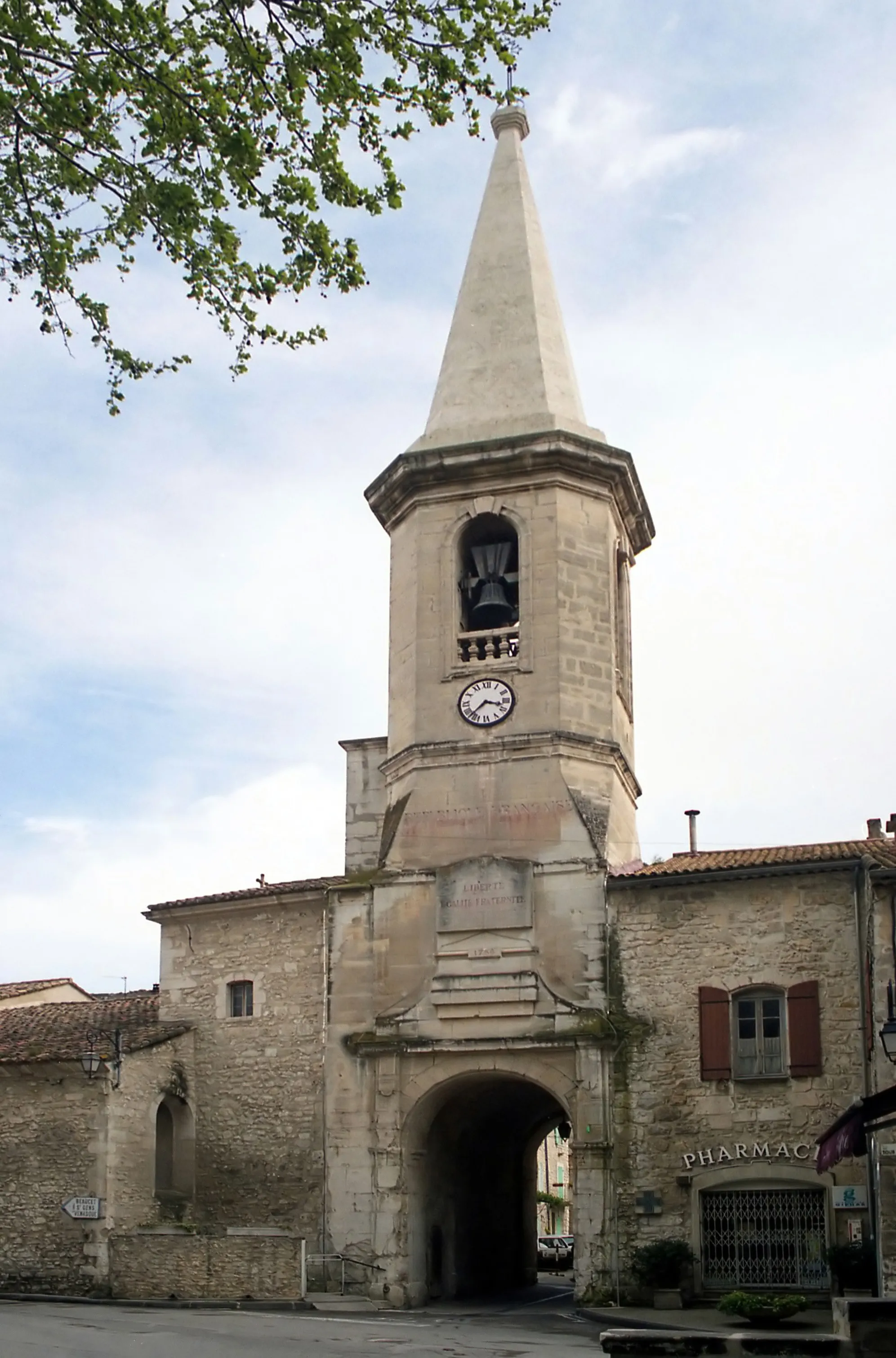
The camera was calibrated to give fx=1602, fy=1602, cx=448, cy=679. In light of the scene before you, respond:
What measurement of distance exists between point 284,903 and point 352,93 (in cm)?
1773

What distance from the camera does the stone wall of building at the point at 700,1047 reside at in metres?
22.5

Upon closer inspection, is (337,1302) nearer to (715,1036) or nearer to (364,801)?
(715,1036)

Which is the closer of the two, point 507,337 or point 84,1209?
point 84,1209

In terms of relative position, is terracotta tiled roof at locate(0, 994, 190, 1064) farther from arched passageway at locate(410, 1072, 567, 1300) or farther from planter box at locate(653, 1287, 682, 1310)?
planter box at locate(653, 1287, 682, 1310)

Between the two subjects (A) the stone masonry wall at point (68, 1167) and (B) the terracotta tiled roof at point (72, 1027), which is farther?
(B) the terracotta tiled roof at point (72, 1027)

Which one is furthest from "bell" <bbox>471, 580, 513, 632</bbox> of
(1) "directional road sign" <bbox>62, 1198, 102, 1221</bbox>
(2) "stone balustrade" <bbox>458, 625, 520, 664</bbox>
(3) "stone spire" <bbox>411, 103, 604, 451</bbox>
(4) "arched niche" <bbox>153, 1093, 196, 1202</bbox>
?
(1) "directional road sign" <bbox>62, 1198, 102, 1221</bbox>

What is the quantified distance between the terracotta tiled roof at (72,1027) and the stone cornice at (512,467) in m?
9.78

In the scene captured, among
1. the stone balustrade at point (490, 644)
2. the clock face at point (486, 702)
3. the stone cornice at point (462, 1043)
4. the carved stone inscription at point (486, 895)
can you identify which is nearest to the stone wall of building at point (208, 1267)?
the stone cornice at point (462, 1043)

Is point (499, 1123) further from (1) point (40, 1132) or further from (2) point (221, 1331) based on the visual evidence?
(2) point (221, 1331)

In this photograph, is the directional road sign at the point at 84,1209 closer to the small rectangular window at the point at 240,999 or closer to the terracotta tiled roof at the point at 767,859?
the small rectangular window at the point at 240,999

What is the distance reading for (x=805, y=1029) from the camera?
2280 cm

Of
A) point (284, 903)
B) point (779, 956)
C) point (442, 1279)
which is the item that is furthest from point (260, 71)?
point (442, 1279)

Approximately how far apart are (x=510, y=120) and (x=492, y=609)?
1058 cm

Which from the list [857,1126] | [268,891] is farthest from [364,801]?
[857,1126]
